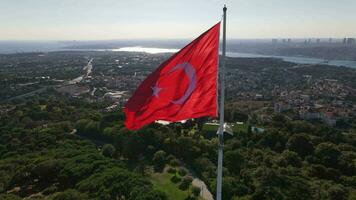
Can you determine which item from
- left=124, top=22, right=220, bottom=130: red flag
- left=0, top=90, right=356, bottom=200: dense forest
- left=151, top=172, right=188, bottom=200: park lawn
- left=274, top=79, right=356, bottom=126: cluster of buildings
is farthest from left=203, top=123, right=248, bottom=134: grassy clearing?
left=124, top=22, right=220, bottom=130: red flag

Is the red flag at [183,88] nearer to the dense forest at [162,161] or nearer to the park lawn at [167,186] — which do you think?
the dense forest at [162,161]

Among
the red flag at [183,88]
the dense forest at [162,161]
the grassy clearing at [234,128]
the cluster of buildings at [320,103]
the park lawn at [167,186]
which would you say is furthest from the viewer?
the cluster of buildings at [320,103]

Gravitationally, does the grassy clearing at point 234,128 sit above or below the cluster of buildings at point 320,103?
above

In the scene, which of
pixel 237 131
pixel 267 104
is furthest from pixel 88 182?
pixel 267 104

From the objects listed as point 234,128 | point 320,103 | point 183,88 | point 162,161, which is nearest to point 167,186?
point 162,161

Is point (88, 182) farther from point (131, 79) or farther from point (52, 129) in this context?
point (131, 79)

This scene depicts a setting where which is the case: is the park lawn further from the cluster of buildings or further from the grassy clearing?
the cluster of buildings

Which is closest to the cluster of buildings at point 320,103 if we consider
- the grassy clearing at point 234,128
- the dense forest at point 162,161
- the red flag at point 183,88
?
A: the dense forest at point 162,161
